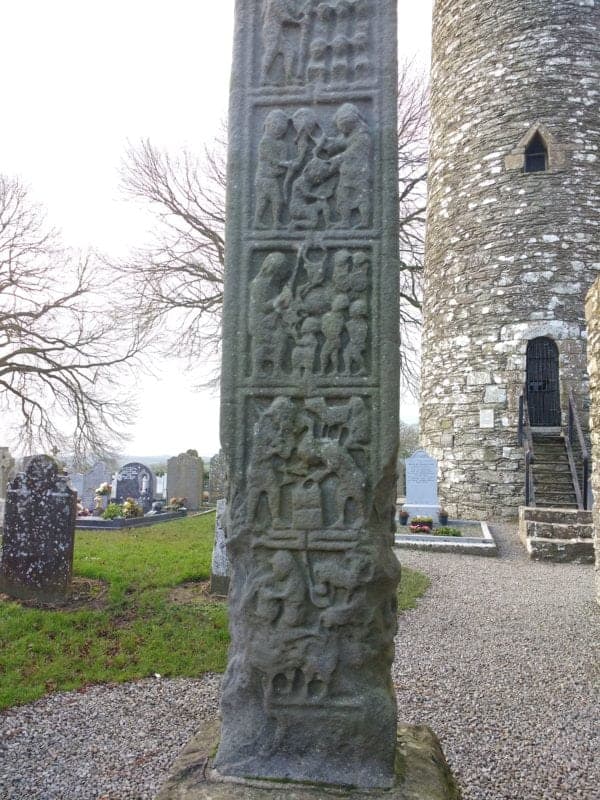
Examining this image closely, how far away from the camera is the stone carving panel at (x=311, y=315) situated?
224 centimetres

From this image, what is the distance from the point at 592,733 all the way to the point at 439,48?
13204 millimetres

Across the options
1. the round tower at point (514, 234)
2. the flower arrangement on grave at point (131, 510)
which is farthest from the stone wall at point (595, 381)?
the flower arrangement on grave at point (131, 510)

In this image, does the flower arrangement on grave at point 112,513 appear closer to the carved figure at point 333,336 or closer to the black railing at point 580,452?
the black railing at point 580,452

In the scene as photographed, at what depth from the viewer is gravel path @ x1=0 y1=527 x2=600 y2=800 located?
9.48 feet

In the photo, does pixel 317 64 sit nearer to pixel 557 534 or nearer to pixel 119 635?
pixel 119 635

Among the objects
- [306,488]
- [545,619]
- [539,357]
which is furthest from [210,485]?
[306,488]

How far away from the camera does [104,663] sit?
428cm

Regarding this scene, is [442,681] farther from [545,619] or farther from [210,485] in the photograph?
[210,485]

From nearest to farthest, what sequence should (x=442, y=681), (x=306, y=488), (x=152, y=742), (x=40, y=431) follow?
(x=306, y=488)
(x=152, y=742)
(x=442, y=681)
(x=40, y=431)

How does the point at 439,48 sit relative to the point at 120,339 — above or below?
above

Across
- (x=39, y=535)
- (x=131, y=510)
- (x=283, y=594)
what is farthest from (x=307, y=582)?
(x=131, y=510)

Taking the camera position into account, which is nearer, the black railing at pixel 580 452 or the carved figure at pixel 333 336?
the carved figure at pixel 333 336

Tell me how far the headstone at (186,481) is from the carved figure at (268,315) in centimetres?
1374

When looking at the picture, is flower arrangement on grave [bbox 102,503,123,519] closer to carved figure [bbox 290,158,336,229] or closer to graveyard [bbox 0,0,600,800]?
graveyard [bbox 0,0,600,800]
